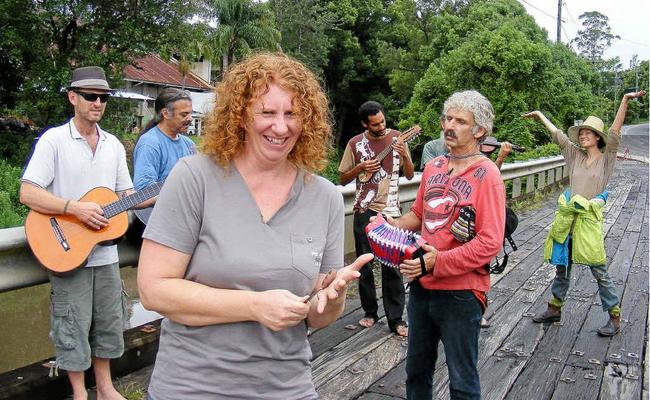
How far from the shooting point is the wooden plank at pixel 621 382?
4.10m

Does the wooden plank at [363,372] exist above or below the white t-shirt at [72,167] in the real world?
below

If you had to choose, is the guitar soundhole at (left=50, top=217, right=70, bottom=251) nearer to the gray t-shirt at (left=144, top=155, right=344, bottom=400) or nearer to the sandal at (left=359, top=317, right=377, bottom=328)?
the gray t-shirt at (left=144, top=155, right=344, bottom=400)

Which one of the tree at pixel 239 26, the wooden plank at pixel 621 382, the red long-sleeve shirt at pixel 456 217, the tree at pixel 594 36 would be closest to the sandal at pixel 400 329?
the wooden plank at pixel 621 382

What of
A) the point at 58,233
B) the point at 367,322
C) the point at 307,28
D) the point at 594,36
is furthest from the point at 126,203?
the point at 594,36

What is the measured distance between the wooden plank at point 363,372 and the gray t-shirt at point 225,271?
2021mm

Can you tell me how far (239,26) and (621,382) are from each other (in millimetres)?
40023

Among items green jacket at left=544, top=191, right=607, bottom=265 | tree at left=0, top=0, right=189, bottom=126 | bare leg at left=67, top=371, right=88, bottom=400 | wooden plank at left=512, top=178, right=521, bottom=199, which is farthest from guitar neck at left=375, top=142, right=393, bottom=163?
tree at left=0, top=0, right=189, bottom=126

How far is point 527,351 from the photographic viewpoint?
4895 mm

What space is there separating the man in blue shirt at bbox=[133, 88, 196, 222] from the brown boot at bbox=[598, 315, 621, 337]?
11.7 ft

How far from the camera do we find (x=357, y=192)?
18.1 feet

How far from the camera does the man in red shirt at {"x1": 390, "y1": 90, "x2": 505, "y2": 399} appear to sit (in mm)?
3172

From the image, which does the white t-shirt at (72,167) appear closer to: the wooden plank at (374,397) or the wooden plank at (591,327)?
the wooden plank at (374,397)

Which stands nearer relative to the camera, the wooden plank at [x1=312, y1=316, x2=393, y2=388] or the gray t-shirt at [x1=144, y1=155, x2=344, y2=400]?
the gray t-shirt at [x1=144, y1=155, x2=344, y2=400]

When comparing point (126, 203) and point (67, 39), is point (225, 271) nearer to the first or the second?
point (126, 203)
